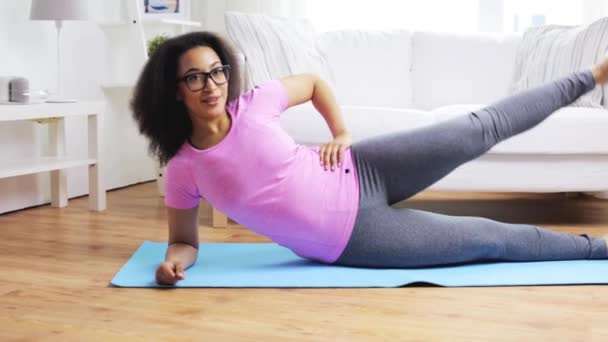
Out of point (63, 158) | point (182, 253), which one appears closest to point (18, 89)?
point (63, 158)

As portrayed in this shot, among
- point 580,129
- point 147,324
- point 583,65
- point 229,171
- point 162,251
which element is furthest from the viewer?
point 583,65

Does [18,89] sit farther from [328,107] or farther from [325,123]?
[328,107]

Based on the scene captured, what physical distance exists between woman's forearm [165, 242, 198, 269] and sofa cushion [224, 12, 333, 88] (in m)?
1.16

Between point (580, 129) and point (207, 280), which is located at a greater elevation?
point (580, 129)

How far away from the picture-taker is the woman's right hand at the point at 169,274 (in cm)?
206

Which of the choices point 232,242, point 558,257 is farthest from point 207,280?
point 558,257

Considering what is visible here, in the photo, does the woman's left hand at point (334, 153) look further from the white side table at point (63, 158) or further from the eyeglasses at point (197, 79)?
the white side table at point (63, 158)

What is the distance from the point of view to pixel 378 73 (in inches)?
151

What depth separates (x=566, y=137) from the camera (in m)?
2.95

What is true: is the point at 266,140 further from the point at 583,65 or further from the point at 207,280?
the point at 583,65

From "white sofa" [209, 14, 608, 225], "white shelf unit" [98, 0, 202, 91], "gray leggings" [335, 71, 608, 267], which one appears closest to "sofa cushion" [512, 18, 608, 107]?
"white sofa" [209, 14, 608, 225]

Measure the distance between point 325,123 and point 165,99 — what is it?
101cm

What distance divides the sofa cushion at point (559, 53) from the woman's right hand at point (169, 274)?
191 centimetres

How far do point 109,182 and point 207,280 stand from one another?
6.96 ft
